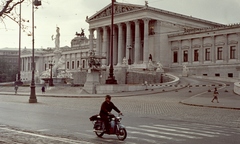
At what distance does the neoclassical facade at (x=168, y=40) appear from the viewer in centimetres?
7725

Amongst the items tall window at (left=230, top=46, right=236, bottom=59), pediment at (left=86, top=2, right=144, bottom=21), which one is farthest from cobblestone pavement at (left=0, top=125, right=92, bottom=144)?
pediment at (left=86, top=2, right=144, bottom=21)

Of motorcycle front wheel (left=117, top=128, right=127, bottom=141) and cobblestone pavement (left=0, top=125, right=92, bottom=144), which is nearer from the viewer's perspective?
cobblestone pavement (left=0, top=125, right=92, bottom=144)

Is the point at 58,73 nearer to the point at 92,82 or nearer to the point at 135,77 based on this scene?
the point at 135,77

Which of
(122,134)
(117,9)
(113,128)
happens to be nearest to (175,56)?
(117,9)

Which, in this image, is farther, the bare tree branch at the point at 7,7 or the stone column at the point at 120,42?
the stone column at the point at 120,42

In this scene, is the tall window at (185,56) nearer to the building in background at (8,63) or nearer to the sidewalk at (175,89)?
the sidewalk at (175,89)

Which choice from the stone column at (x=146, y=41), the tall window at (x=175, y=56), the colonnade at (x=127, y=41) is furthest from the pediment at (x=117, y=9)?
the tall window at (x=175, y=56)

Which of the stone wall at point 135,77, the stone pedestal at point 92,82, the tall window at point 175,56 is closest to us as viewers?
the stone pedestal at point 92,82

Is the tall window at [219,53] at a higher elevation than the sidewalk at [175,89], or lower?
higher

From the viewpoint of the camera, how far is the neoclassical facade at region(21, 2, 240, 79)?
3041 inches

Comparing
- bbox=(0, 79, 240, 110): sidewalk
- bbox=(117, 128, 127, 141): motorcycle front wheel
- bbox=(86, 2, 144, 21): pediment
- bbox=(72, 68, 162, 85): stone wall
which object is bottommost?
bbox=(0, 79, 240, 110): sidewalk

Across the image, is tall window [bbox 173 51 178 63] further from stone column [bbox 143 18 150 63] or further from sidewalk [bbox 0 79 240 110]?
sidewalk [bbox 0 79 240 110]

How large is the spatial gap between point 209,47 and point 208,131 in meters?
67.6

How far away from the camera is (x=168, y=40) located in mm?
90750
